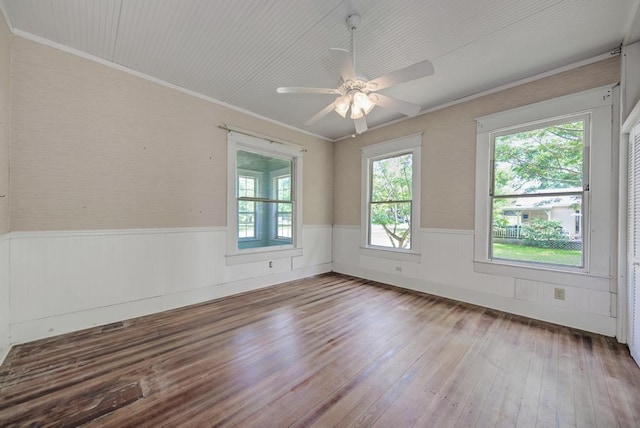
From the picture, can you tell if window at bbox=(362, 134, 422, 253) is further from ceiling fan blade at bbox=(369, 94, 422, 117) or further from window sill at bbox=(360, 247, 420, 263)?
ceiling fan blade at bbox=(369, 94, 422, 117)

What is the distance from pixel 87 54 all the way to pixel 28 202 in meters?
1.60

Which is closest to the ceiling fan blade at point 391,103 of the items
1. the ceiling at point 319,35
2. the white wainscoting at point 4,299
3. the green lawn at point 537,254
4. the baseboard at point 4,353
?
the ceiling at point 319,35

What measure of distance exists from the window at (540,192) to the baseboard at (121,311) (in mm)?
3576

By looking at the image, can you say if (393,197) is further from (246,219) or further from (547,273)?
(246,219)

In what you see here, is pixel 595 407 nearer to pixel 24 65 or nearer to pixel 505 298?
pixel 505 298

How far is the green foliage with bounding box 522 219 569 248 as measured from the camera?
9.52 ft

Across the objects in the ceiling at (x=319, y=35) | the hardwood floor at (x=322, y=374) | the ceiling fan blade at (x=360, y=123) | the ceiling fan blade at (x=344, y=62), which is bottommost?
the hardwood floor at (x=322, y=374)

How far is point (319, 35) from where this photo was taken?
91.8 inches

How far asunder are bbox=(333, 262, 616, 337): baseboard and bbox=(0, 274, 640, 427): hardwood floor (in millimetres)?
118

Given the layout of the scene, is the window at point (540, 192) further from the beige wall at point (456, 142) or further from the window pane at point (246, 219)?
the window pane at point (246, 219)

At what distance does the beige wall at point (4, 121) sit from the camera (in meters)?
2.09

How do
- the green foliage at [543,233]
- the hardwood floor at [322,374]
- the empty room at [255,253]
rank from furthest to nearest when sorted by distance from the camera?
the green foliage at [543,233] < the empty room at [255,253] < the hardwood floor at [322,374]

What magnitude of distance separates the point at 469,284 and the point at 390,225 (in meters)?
1.52

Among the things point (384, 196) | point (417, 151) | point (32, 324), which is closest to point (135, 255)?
point (32, 324)
